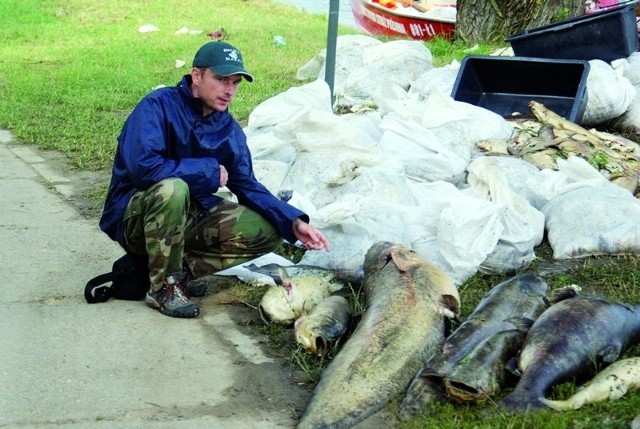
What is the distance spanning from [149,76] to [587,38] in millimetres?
4880

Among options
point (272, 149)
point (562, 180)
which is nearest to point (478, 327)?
point (562, 180)

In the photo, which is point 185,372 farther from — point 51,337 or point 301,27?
point 301,27

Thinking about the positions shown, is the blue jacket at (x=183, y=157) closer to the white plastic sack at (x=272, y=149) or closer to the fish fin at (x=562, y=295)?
the fish fin at (x=562, y=295)

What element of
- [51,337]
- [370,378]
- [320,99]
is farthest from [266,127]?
[370,378]

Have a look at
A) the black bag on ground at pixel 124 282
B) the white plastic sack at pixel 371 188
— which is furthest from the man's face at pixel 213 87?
the white plastic sack at pixel 371 188

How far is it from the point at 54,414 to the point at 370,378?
3.81 feet

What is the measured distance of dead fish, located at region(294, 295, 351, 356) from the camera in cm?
455

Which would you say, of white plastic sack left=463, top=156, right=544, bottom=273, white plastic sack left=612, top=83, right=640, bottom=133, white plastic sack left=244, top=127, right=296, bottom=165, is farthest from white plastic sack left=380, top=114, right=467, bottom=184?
white plastic sack left=612, top=83, right=640, bottom=133

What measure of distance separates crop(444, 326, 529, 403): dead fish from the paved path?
0.62m

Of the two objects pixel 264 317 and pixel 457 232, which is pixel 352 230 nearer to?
pixel 457 232

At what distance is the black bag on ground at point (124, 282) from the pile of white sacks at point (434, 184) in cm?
95

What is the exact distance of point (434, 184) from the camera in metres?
6.38

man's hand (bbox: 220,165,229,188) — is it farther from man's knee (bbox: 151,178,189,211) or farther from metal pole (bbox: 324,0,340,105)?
metal pole (bbox: 324,0,340,105)

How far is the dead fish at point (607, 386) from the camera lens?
3.81 meters
